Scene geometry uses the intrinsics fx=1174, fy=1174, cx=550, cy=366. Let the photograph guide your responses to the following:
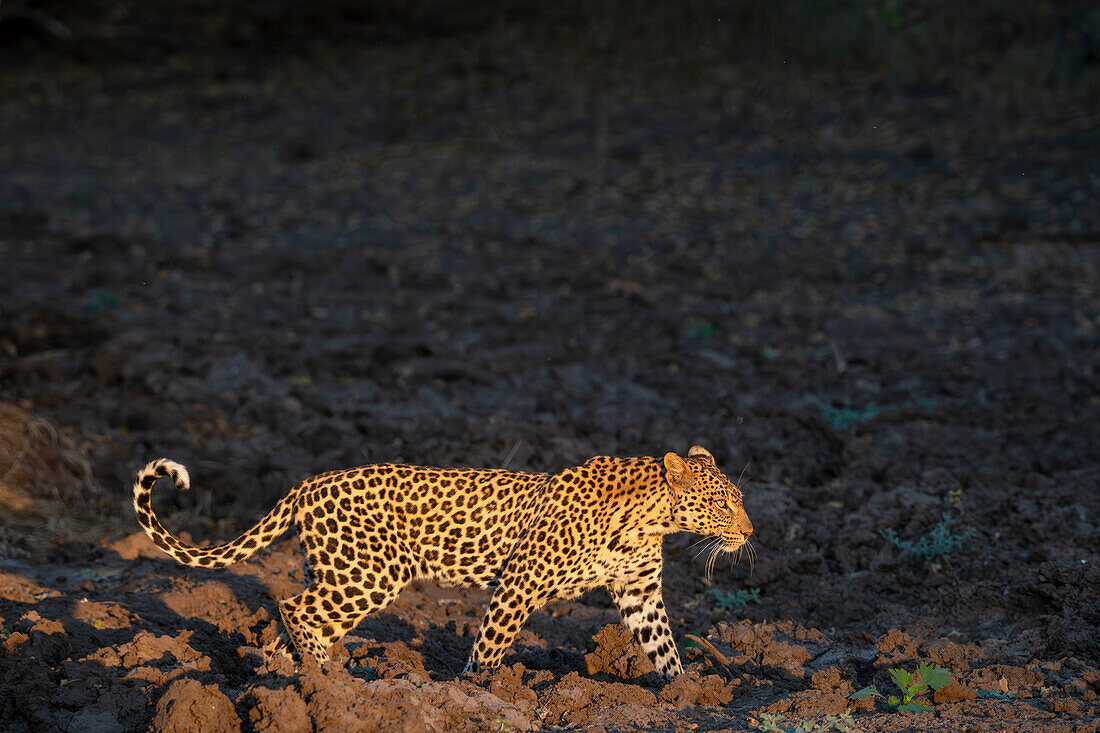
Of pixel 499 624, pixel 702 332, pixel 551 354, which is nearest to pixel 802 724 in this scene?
pixel 499 624

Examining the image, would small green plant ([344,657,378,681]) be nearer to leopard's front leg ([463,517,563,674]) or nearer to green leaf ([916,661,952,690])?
leopard's front leg ([463,517,563,674])

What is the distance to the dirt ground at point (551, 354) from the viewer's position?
6551 millimetres

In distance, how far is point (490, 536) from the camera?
264 inches

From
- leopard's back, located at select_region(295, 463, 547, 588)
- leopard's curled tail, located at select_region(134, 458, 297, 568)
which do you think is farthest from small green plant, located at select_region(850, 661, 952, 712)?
leopard's curled tail, located at select_region(134, 458, 297, 568)

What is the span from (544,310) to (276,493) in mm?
5116

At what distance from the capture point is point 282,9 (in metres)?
23.5

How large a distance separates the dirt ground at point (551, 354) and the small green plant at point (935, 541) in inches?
1.5

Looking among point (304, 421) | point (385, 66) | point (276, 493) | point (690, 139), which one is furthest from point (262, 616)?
point (385, 66)

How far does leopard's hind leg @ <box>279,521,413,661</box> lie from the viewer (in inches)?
249

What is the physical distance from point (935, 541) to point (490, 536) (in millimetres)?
3598

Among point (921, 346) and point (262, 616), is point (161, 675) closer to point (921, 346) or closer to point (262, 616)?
point (262, 616)

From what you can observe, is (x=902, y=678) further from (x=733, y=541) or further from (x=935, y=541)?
(x=935, y=541)

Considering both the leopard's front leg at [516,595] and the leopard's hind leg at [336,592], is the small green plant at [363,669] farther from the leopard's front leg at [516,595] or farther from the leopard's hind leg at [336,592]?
the leopard's front leg at [516,595]

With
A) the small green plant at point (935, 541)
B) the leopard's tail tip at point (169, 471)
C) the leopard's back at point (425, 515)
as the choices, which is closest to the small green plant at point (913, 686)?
the leopard's back at point (425, 515)
